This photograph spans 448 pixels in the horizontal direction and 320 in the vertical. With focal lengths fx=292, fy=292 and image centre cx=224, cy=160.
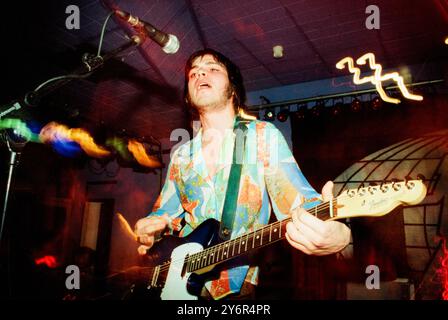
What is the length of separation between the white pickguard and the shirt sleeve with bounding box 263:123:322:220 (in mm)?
638

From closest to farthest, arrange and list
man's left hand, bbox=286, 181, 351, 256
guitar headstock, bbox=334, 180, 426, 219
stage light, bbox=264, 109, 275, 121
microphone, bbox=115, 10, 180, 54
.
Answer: guitar headstock, bbox=334, 180, 426, 219, man's left hand, bbox=286, 181, 351, 256, microphone, bbox=115, 10, 180, 54, stage light, bbox=264, 109, 275, 121

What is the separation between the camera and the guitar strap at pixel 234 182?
2051 mm

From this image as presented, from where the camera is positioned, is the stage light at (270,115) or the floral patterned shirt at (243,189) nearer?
the floral patterned shirt at (243,189)

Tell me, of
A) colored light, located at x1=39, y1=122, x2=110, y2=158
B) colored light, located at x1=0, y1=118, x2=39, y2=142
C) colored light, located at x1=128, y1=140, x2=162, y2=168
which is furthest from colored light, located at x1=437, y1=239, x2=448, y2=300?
colored light, located at x1=39, y1=122, x2=110, y2=158

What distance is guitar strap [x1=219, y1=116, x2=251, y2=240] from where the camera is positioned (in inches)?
80.7

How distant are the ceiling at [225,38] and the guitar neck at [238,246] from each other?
12.3 feet

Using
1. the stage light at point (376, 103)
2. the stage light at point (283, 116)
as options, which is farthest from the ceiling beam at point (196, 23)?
the stage light at point (376, 103)

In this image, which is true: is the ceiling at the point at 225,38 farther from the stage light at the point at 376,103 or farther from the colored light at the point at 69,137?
the colored light at the point at 69,137

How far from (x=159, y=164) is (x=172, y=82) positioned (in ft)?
9.98

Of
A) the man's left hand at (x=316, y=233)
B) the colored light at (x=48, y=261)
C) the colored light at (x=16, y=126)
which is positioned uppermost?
the colored light at (x=16, y=126)

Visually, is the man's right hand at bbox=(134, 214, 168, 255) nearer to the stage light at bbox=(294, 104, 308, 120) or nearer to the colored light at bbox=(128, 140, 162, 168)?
the stage light at bbox=(294, 104, 308, 120)

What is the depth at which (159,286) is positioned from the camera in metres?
2.04
